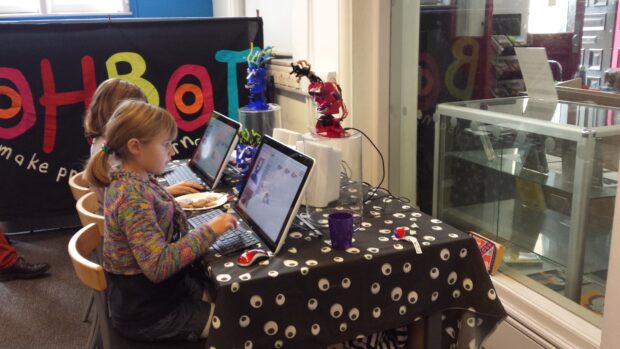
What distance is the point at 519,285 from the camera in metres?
2.04

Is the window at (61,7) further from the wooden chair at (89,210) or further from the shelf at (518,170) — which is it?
the shelf at (518,170)

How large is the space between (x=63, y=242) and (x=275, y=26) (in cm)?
213

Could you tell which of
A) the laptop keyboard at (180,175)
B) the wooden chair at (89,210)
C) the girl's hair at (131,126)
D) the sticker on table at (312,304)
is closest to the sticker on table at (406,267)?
the sticker on table at (312,304)

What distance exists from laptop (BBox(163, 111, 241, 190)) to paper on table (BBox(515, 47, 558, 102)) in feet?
3.76

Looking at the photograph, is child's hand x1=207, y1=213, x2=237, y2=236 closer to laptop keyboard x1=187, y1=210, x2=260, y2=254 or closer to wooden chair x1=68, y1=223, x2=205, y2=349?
laptop keyboard x1=187, y1=210, x2=260, y2=254

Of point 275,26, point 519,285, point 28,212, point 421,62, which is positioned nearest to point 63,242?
point 28,212

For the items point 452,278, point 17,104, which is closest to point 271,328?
point 452,278

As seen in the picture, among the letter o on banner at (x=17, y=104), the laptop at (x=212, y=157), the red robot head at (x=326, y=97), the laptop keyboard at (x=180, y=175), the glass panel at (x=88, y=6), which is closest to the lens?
the red robot head at (x=326, y=97)

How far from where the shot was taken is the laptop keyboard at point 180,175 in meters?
2.34

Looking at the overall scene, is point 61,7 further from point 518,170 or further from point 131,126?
point 518,170

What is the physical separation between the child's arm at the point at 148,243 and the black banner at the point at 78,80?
2242 millimetres

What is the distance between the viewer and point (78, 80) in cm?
339

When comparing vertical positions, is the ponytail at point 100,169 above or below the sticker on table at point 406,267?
above

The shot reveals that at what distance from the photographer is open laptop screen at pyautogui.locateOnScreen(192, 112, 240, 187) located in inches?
86.1
